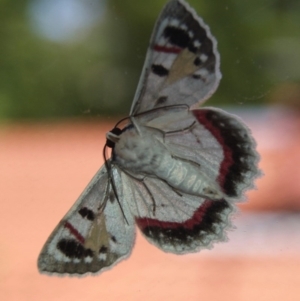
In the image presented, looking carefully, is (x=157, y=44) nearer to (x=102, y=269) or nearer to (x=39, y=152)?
(x=102, y=269)

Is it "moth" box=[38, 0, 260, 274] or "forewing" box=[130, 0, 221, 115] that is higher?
"forewing" box=[130, 0, 221, 115]

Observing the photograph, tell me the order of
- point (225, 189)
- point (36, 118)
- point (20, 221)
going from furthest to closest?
point (36, 118), point (20, 221), point (225, 189)

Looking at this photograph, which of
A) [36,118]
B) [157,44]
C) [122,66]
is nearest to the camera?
[157,44]

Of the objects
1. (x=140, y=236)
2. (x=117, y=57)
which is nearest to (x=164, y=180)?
(x=140, y=236)

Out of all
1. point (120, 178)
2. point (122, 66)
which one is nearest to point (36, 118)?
point (122, 66)

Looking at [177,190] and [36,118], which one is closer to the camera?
[177,190]

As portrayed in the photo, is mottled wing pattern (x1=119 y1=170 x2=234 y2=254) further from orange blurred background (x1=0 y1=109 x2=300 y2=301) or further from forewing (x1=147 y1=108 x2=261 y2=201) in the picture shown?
orange blurred background (x1=0 y1=109 x2=300 y2=301)

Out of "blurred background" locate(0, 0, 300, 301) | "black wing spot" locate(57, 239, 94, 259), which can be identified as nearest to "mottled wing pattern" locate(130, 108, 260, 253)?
"black wing spot" locate(57, 239, 94, 259)
